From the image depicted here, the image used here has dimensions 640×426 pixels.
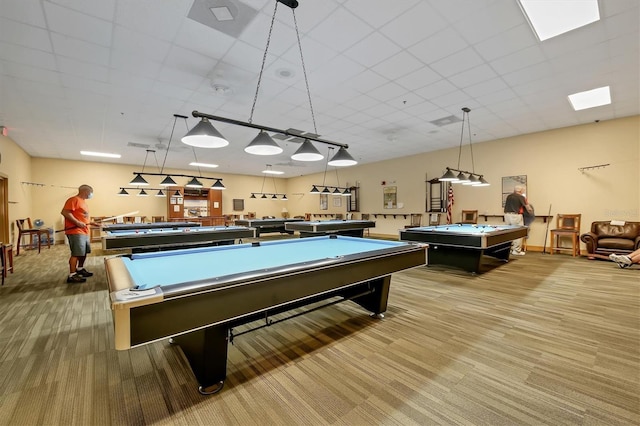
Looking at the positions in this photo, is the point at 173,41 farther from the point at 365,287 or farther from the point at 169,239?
the point at 365,287

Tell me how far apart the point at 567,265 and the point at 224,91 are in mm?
7075

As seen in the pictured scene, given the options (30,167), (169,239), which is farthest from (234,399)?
(30,167)

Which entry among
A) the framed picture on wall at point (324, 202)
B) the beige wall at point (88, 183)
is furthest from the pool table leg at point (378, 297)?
the beige wall at point (88, 183)

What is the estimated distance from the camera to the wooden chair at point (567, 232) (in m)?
6.21

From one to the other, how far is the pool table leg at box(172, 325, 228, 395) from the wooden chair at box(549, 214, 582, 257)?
759 centimetres

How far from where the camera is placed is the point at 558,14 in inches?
110

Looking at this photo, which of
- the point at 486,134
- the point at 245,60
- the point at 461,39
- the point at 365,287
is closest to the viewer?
the point at 365,287

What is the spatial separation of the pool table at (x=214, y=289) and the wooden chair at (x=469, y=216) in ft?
20.4

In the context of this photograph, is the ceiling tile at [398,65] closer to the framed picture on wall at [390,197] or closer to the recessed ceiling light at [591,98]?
the recessed ceiling light at [591,98]

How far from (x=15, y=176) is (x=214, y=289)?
9.75 m

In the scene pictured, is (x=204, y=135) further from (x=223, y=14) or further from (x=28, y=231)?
(x=28, y=231)

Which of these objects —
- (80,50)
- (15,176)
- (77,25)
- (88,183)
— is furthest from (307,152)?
(88,183)

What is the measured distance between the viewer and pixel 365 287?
2.92 m

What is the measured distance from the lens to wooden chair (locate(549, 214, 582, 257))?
20.4ft
